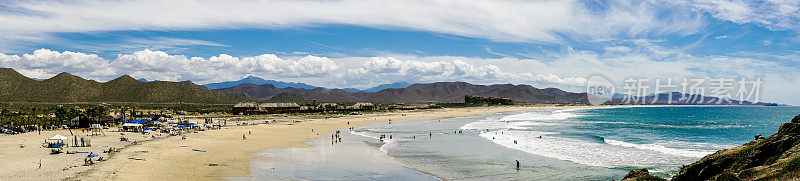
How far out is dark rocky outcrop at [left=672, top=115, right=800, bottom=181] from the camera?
11.5 m

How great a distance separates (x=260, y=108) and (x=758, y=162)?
4029 inches

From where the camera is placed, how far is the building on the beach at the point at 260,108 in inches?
3979

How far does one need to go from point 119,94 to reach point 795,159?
176295 millimetres

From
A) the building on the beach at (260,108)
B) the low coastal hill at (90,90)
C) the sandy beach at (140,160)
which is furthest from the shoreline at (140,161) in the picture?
the low coastal hill at (90,90)

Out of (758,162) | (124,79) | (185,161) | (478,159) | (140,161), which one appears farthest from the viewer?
(124,79)

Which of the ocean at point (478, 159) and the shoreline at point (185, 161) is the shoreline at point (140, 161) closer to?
the shoreline at point (185, 161)

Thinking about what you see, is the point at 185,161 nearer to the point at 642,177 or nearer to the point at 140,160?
the point at 140,160

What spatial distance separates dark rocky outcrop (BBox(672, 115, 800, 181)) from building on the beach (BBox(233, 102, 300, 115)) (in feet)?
318

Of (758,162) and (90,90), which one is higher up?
(90,90)

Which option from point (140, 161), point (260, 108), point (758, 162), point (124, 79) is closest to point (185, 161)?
point (140, 161)

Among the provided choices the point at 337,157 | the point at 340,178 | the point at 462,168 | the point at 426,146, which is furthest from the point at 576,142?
the point at 340,178

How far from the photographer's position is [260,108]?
345 ft

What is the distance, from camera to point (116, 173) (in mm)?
22094

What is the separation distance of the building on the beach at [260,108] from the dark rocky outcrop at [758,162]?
3815 inches
